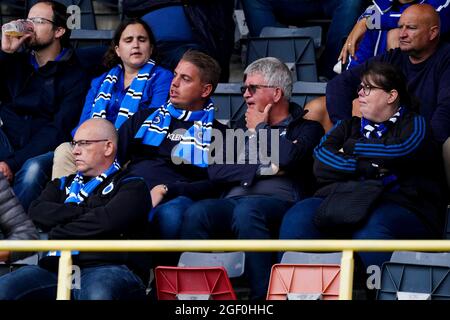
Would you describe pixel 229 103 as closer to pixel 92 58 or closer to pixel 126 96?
pixel 126 96

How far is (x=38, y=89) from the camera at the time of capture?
850cm

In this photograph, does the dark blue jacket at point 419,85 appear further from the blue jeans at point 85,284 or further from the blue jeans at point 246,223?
the blue jeans at point 85,284

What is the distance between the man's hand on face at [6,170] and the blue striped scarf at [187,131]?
0.77 m

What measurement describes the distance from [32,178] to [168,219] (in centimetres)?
103

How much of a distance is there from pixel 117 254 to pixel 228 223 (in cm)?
61

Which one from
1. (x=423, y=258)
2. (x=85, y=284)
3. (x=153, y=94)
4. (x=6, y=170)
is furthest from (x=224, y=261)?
(x=6, y=170)

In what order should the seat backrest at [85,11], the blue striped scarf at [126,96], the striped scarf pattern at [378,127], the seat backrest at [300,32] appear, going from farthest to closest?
the seat backrest at [85,11] → the seat backrest at [300,32] → the blue striped scarf at [126,96] → the striped scarf pattern at [378,127]

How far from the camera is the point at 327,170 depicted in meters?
7.26

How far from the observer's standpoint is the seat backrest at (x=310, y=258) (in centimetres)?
692

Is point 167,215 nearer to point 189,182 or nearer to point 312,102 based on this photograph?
point 189,182

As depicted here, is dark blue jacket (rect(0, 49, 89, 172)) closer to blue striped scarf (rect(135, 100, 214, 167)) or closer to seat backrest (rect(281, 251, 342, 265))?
blue striped scarf (rect(135, 100, 214, 167))

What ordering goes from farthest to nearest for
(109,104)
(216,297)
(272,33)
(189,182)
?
(272,33)
(109,104)
(189,182)
(216,297)

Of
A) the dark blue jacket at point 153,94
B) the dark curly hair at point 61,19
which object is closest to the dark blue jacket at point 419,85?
the dark blue jacket at point 153,94

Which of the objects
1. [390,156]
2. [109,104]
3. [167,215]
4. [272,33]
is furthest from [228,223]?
[272,33]
